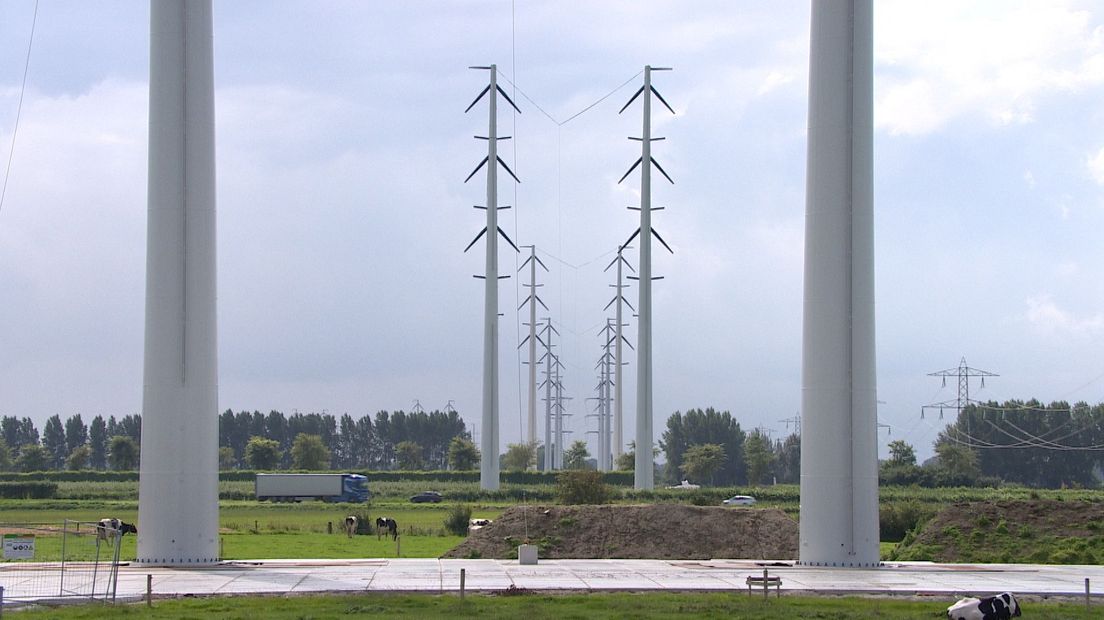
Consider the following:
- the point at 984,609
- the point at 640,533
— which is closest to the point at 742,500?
the point at 640,533

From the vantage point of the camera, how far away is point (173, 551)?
36.1m

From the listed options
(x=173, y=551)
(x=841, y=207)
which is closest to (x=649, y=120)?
(x=841, y=207)

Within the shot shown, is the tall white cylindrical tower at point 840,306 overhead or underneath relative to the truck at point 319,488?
overhead

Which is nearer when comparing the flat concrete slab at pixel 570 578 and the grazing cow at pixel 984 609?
the grazing cow at pixel 984 609

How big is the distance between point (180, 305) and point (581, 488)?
26212 mm

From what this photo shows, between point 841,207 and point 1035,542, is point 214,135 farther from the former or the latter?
point 1035,542

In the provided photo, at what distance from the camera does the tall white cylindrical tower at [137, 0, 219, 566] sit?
36219 millimetres

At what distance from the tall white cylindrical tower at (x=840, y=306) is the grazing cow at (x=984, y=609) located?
557 inches

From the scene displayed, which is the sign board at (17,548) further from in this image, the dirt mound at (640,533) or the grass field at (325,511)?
the dirt mound at (640,533)

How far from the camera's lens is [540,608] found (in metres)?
25.1

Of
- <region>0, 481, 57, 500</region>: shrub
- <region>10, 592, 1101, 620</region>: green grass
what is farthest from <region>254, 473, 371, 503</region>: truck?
<region>10, 592, 1101, 620</region>: green grass

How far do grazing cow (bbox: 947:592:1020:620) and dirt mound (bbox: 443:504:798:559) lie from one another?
20.8m

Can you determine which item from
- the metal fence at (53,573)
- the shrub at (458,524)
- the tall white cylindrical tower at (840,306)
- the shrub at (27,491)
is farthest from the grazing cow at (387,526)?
the shrub at (27,491)

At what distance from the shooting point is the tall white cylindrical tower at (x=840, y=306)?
3772cm
